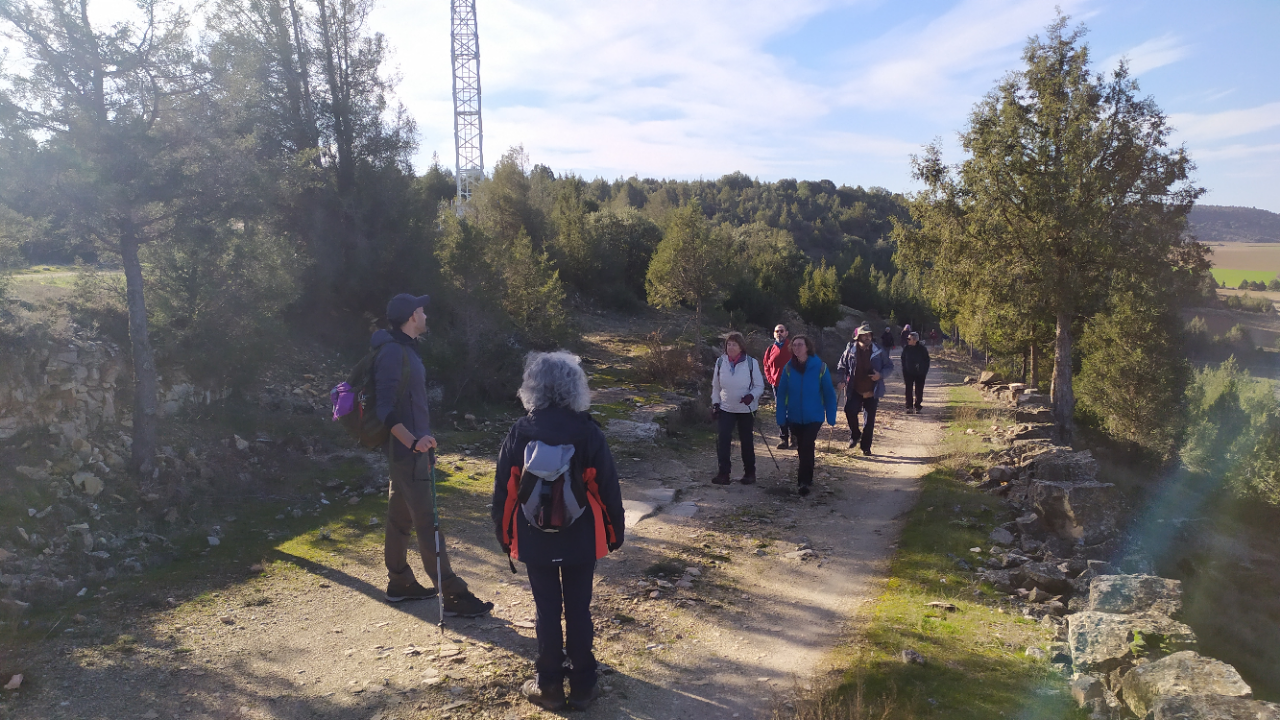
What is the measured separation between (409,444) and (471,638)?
56.3 inches

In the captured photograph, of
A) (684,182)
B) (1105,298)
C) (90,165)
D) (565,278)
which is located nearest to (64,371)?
(90,165)

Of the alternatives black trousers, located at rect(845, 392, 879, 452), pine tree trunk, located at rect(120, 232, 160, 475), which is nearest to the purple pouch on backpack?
pine tree trunk, located at rect(120, 232, 160, 475)

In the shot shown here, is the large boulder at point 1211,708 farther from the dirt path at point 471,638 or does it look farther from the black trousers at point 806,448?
the black trousers at point 806,448

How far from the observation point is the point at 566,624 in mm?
4039

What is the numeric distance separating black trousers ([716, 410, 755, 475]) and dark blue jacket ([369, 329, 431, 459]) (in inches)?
187

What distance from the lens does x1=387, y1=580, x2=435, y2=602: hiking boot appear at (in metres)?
5.60

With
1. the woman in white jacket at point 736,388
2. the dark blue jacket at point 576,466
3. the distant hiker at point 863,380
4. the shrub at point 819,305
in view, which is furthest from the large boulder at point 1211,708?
the shrub at point 819,305

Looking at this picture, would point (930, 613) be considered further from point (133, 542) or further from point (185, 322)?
point (185, 322)

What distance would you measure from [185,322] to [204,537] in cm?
493

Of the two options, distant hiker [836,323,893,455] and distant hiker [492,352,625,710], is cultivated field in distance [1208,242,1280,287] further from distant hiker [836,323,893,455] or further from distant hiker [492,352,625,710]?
distant hiker [492,352,625,710]

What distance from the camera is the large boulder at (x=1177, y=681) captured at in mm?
3902

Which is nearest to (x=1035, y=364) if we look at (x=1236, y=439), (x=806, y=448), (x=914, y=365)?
(x=1236, y=439)

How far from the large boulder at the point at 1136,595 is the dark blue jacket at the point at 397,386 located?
205 inches

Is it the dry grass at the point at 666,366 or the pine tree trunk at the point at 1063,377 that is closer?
the pine tree trunk at the point at 1063,377
